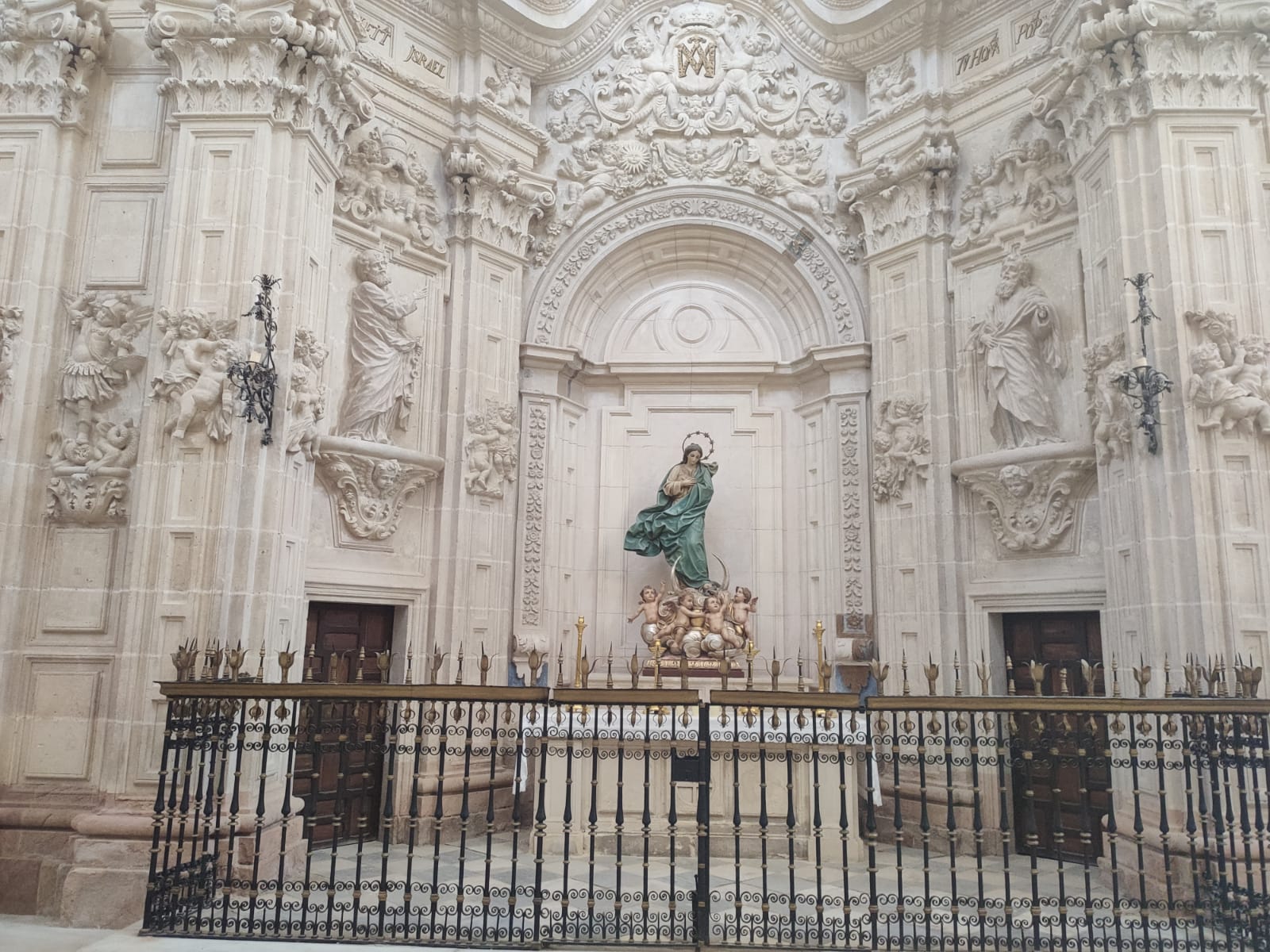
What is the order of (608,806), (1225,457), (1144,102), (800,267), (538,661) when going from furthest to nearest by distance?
1. (800,267)
2. (538,661)
3. (608,806)
4. (1144,102)
5. (1225,457)

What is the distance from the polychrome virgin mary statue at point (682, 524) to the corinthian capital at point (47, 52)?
6.91 metres

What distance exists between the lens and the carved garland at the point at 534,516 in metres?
11.1


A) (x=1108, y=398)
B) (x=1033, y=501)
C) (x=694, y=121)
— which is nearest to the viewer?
(x=1108, y=398)

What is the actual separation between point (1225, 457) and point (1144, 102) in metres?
3.12

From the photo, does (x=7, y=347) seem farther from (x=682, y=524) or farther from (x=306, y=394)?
(x=682, y=524)

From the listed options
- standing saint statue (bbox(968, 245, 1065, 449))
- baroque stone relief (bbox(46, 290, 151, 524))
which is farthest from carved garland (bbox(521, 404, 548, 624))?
standing saint statue (bbox(968, 245, 1065, 449))

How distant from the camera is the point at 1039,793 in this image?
9320 mm

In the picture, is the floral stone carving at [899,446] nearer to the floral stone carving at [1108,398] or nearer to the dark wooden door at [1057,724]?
the dark wooden door at [1057,724]

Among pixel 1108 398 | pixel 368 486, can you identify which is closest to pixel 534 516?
pixel 368 486

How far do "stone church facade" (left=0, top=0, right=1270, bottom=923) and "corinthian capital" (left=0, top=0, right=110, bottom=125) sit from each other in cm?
3

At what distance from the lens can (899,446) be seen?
10.6 m

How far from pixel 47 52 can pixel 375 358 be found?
12.6 ft

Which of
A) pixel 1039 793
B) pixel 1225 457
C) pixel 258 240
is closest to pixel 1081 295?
pixel 1225 457

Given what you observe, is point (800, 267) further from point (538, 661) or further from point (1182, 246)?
point (538, 661)
